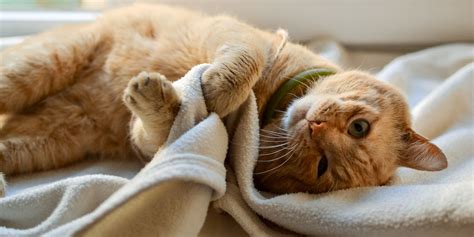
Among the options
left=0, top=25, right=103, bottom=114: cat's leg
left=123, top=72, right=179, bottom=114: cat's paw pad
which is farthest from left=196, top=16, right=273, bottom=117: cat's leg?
left=0, top=25, right=103, bottom=114: cat's leg

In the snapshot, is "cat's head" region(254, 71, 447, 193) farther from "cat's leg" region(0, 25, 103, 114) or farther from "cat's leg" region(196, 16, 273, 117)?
"cat's leg" region(0, 25, 103, 114)

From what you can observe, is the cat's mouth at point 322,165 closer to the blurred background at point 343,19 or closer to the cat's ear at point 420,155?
the cat's ear at point 420,155

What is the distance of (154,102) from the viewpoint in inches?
42.5

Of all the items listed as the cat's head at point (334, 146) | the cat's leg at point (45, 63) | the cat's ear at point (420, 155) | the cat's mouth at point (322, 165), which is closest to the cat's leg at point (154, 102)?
the cat's head at point (334, 146)

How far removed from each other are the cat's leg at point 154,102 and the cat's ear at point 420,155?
2.13 ft

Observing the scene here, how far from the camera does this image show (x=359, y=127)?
1.28 metres

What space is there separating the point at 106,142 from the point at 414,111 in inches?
38.6

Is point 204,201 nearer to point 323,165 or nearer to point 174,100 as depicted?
point 174,100

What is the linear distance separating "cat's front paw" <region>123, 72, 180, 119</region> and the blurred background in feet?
3.24

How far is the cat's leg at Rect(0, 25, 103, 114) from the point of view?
57.1 inches

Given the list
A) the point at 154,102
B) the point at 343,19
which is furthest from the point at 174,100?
the point at 343,19

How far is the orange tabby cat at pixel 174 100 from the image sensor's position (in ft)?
4.02

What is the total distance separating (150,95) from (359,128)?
54 centimetres

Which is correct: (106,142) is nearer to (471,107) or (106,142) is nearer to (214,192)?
(214,192)
